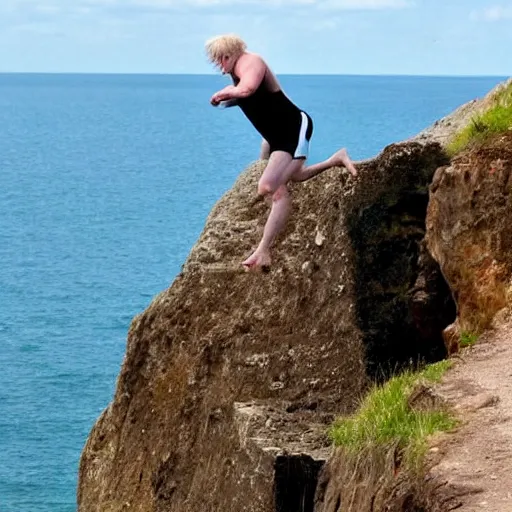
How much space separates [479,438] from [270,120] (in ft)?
15.0

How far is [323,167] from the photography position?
15508mm

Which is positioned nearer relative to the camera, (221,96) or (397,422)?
(397,422)

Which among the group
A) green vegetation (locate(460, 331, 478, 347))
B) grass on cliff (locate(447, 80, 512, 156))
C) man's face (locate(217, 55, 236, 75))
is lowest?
green vegetation (locate(460, 331, 478, 347))

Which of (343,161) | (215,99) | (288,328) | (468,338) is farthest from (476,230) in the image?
(215,99)

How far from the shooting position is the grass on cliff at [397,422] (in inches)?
470

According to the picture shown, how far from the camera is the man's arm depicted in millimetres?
14172

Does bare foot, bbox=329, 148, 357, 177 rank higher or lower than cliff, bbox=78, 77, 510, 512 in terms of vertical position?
higher

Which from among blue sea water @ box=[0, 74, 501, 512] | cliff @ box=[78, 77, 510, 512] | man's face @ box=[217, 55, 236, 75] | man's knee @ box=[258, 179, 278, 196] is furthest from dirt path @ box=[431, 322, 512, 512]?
blue sea water @ box=[0, 74, 501, 512]

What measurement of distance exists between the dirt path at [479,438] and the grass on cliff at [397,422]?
0.17 metres

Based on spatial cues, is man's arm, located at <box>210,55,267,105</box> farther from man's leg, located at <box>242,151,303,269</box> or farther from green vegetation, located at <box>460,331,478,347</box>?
green vegetation, located at <box>460,331,478,347</box>

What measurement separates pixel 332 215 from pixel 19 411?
108ft

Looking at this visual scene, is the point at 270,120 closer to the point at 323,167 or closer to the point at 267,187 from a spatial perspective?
the point at 267,187

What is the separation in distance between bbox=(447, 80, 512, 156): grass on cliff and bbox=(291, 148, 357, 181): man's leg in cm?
170

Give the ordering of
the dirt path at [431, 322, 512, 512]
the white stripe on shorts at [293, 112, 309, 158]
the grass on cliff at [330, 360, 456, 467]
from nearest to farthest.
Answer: the dirt path at [431, 322, 512, 512] → the grass on cliff at [330, 360, 456, 467] → the white stripe on shorts at [293, 112, 309, 158]
